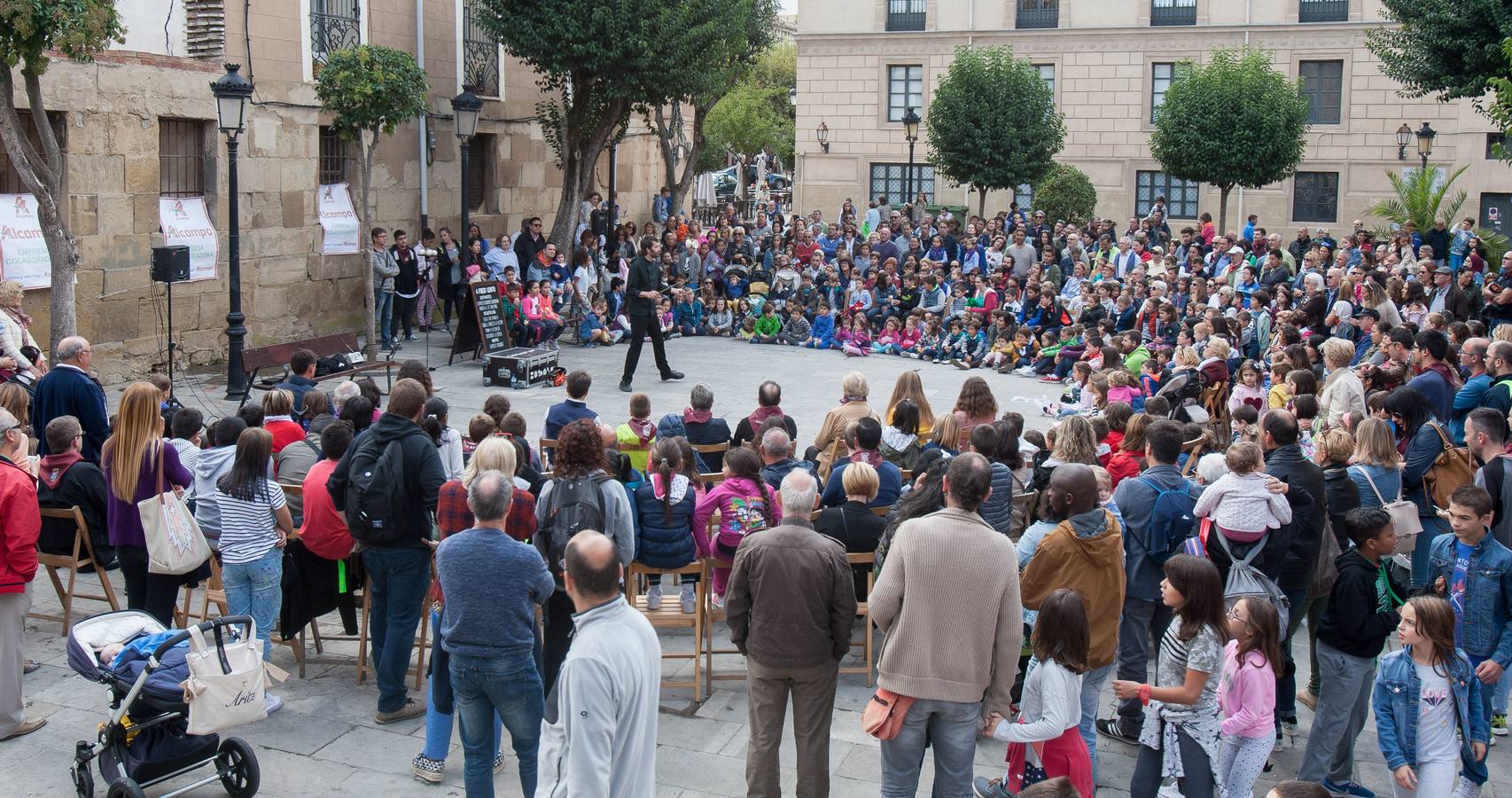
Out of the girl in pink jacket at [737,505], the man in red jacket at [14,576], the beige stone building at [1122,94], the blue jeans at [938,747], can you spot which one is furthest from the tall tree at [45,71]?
the beige stone building at [1122,94]

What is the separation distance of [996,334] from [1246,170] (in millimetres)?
10162

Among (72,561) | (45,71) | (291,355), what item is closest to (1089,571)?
(72,561)

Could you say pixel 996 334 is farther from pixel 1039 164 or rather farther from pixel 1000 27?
pixel 1000 27

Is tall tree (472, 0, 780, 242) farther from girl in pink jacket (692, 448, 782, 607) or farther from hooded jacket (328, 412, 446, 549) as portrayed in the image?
hooded jacket (328, 412, 446, 549)

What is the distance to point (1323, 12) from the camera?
1233 inches

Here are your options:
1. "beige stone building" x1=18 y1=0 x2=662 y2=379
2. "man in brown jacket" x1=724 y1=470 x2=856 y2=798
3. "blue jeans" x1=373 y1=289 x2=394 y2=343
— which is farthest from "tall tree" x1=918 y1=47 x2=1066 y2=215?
"man in brown jacket" x1=724 y1=470 x2=856 y2=798

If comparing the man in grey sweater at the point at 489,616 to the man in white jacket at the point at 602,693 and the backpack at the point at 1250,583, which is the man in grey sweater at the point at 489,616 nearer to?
the man in white jacket at the point at 602,693

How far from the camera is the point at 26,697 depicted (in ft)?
22.1

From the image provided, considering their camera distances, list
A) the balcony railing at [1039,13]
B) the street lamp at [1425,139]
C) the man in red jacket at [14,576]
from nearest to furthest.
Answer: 1. the man in red jacket at [14,576]
2. the street lamp at [1425,139]
3. the balcony railing at [1039,13]

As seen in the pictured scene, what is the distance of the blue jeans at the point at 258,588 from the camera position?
21.7 ft

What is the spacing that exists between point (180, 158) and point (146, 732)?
37.7 ft

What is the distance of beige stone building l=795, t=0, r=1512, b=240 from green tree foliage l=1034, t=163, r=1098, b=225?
15.0ft

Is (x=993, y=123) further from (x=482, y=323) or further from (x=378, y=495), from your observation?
(x=378, y=495)

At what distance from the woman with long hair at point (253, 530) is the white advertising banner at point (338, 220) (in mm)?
11424
